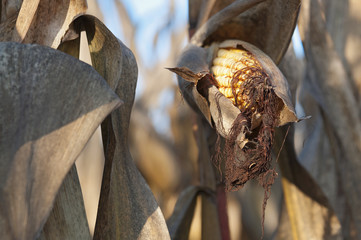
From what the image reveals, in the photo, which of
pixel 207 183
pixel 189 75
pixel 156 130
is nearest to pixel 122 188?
pixel 189 75

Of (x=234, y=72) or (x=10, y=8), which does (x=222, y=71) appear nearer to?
(x=234, y=72)

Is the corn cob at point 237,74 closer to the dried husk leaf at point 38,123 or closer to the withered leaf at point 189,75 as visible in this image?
the withered leaf at point 189,75

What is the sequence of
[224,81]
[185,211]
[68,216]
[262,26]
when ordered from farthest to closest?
1. [185,211]
2. [262,26]
3. [224,81]
4. [68,216]

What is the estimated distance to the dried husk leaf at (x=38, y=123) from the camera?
1.88 ft

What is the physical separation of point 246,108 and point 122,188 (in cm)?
23

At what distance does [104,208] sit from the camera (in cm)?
80

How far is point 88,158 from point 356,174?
4.86ft

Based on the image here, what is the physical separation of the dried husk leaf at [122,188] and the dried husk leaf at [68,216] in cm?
4

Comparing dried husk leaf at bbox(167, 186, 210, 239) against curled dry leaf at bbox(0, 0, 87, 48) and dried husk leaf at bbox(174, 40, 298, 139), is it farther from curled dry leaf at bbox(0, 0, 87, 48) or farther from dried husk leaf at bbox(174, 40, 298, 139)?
curled dry leaf at bbox(0, 0, 87, 48)

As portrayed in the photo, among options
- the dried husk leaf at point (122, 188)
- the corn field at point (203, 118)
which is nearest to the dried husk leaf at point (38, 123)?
the corn field at point (203, 118)

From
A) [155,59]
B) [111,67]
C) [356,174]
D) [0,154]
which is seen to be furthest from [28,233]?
[155,59]

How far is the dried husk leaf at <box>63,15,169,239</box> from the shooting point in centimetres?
79

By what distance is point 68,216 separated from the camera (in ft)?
2.48

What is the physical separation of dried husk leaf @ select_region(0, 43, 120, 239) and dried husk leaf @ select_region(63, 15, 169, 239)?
0.14 metres
